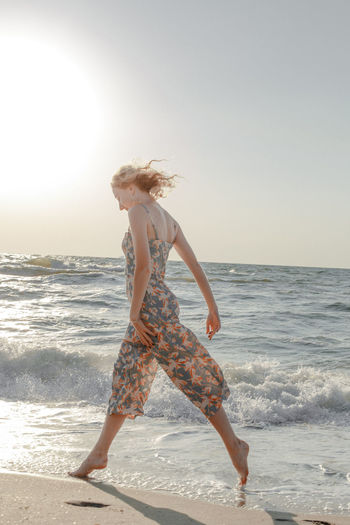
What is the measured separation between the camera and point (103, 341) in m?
8.29

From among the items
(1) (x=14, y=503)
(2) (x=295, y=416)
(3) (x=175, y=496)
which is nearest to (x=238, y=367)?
(2) (x=295, y=416)

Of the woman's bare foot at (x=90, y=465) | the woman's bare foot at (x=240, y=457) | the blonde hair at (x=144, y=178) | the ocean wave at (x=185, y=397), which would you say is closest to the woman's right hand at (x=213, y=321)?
the woman's bare foot at (x=240, y=457)

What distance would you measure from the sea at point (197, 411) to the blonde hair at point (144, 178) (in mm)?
1652

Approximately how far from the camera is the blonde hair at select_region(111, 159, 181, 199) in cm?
296

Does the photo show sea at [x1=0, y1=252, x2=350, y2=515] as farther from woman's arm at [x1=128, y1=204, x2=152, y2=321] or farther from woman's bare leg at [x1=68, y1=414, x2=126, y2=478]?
woman's arm at [x1=128, y1=204, x2=152, y2=321]

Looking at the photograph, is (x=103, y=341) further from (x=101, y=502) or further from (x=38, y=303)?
(x=101, y=502)

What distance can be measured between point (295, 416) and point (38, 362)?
3.50 m

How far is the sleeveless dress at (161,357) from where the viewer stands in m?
2.77

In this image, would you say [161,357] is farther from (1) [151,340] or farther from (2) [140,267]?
(2) [140,267]

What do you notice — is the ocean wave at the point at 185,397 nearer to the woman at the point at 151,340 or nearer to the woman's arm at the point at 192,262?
the woman at the point at 151,340

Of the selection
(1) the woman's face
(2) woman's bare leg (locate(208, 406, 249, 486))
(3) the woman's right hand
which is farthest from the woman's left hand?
(1) the woman's face

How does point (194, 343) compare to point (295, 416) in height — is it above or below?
above

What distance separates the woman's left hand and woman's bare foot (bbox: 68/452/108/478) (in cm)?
71

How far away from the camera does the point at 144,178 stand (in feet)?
9.71
